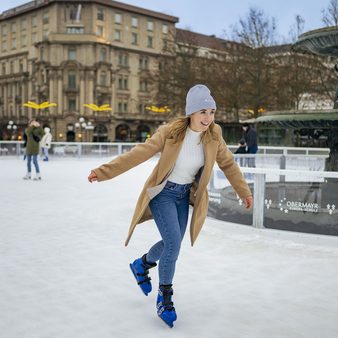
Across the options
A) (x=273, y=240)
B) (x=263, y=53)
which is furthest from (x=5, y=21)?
(x=273, y=240)

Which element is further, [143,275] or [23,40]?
[23,40]

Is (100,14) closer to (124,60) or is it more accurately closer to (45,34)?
(124,60)

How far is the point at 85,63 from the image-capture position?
2498 inches

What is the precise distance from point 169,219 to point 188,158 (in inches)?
17.2

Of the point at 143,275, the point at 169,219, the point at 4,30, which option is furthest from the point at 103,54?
the point at 169,219

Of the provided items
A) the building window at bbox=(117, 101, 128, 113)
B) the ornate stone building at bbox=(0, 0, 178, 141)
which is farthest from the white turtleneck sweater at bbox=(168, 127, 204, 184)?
the building window at bbox=(117, 101, 128, 113)

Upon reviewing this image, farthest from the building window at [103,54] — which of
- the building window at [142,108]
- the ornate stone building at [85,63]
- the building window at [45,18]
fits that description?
the building window at [45,18]

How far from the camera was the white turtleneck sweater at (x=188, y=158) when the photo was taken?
3352mm

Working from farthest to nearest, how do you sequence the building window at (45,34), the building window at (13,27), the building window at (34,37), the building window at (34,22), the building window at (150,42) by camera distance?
the building window at (13,27) < the building window at (150,42) < the building window at (34,37) < the building window at (34,22) < the building window at (45,34)

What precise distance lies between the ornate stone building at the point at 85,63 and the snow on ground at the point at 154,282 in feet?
180

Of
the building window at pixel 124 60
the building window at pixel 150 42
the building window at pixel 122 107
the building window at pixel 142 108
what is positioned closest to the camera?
the building window at pixel 122 107

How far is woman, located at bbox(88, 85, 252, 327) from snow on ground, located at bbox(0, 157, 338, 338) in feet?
1.20

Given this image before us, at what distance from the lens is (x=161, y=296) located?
3.39 m

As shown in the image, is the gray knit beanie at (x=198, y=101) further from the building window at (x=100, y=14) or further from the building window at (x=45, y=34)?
the building window at (x=45, y=34)
